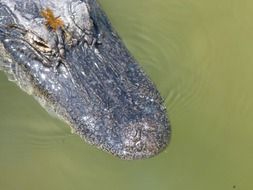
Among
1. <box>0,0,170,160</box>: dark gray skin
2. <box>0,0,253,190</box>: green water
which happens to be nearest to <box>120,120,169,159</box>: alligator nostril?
<box>0,0,170,160</box>: dark gray skin

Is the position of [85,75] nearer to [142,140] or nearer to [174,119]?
[142,140]

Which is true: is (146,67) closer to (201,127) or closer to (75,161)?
(201,127)

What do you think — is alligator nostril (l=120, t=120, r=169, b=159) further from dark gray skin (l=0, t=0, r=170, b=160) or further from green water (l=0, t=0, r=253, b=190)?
green water (l=0, t=0, r=253, b=190)

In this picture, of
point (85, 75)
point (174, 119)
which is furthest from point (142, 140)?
point (174, 119)

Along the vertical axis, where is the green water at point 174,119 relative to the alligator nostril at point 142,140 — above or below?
below

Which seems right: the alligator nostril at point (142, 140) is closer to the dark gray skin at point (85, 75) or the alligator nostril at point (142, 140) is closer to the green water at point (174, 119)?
the dark gray skin at point (85, 75)

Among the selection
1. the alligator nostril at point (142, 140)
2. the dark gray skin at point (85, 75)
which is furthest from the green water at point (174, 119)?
the alligator nostril at point (142, 140)
